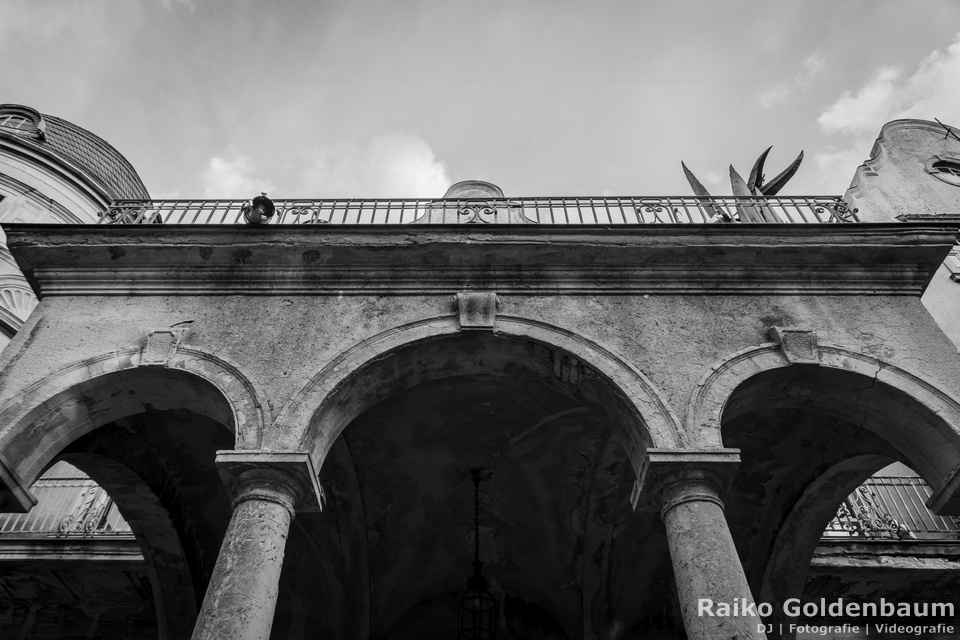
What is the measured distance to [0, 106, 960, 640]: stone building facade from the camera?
19.0ft

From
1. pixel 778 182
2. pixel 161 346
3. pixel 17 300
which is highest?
pixel 778 182

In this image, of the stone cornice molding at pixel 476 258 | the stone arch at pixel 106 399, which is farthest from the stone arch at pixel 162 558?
the stone cornice molding at pixel 476 258

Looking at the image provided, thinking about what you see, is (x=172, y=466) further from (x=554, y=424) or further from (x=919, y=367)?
(x=919, y=367)

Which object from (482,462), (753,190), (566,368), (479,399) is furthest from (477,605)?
(753,190)

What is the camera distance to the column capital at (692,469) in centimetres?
543

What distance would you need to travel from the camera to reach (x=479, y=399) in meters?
7.77

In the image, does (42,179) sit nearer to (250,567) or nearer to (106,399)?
(106,399)

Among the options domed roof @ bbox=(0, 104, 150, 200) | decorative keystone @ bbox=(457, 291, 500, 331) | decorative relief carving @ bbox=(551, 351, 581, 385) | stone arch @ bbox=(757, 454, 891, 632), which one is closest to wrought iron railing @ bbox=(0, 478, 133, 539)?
decorative keystone @ bbox=(457, 291, 500, 331)

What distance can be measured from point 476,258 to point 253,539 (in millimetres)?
3431

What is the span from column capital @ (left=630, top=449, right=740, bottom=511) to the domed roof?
13646mm

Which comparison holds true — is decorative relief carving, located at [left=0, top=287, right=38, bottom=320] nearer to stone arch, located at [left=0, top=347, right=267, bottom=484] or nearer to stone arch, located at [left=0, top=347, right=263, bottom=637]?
stone arch, located at [left=0, top=347, right=263, bottom=637]

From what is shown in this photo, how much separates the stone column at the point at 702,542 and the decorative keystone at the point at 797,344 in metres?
1.35

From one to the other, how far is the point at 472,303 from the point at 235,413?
7.75ft

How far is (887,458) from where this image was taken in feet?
22.6
